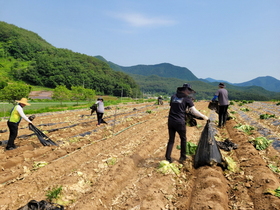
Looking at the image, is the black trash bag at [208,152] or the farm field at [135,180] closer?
the farm field at [135,180]

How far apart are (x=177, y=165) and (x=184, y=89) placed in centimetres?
207

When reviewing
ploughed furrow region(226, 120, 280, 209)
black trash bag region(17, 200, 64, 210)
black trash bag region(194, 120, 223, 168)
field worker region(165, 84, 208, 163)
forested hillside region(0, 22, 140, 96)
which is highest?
forested hillside region(0, 22, 140, 96)

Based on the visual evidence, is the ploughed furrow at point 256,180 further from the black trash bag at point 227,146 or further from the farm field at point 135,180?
the black trash bag at point 227,146

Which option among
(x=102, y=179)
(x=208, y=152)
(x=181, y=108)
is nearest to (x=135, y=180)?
(x=102, y=179)

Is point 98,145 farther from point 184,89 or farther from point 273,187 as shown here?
point 273,187

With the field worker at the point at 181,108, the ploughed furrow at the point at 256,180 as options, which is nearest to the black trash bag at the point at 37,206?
the field worker at the point at 181,108

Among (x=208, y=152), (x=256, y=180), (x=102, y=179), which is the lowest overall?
(x=102, y=179)

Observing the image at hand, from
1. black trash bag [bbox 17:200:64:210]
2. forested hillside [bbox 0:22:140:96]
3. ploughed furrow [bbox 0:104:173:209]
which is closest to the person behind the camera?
black trash bag [bbox 17:200:64:210]

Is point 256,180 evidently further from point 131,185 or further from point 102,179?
point 102,179

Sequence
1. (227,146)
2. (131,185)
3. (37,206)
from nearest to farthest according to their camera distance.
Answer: (37,206) → (131,185) → (227,146)

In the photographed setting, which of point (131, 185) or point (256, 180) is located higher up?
point (256, 180)

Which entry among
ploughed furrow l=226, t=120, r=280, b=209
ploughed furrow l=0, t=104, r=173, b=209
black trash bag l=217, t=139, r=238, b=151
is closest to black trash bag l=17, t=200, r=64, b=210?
ploughed furrow l=0, t=104, r=173, b=209

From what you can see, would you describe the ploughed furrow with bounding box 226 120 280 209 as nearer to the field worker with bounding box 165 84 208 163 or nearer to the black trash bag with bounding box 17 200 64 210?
the field worker with bounding box 165 84 208 163

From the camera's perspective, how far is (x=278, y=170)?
15.0 ft
